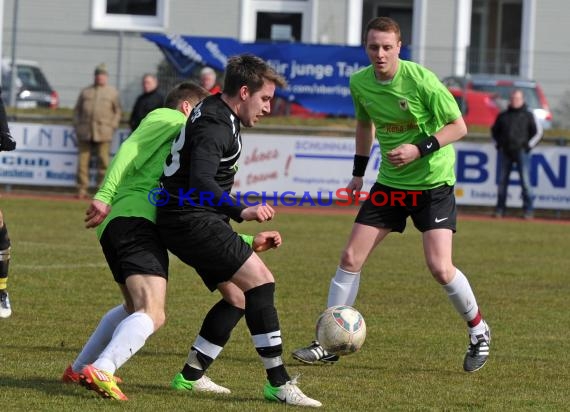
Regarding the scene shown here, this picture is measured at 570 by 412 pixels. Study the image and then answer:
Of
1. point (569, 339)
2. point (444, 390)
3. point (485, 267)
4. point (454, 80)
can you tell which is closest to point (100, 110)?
point (454, 80)

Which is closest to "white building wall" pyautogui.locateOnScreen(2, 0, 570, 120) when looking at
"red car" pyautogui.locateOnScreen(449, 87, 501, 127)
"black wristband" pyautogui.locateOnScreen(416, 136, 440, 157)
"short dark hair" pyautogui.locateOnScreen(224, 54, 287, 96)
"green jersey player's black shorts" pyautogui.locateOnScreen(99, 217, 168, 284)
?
"red car" pyautogui.locateOnScreen(449, 87, 501, 127)

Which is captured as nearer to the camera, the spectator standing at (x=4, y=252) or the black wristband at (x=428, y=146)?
the black wristband at (x=428, y=146)

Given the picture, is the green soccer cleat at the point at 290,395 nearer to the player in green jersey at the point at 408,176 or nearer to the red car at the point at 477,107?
the player in green jersey at the point at 408,176

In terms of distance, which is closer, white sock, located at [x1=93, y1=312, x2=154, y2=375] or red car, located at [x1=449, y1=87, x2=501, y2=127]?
white sock, located at [x1=93, y1=312, x2=154, y2=375]

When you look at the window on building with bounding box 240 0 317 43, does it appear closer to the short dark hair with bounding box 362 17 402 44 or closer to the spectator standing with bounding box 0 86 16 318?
the spectator standing with bounding box 0 86 16 318

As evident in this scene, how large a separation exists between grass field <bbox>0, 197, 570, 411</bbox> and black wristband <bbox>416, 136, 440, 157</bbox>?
131 cm

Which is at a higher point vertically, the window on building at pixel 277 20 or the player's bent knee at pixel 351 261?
the window on building at pixel 277 20

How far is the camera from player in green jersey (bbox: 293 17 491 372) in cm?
772

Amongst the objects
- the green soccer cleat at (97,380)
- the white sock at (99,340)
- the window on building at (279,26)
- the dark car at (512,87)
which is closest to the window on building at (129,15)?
the window on building at (279,26)

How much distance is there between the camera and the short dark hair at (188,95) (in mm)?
6934

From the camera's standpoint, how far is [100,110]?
67.4 feet

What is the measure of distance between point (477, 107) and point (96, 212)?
18530mm

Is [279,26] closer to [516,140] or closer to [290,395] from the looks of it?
[516,140]

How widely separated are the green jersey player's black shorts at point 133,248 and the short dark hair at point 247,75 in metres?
0.81
